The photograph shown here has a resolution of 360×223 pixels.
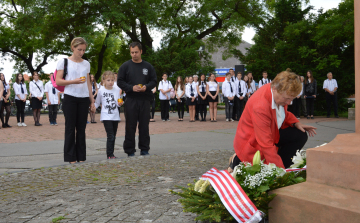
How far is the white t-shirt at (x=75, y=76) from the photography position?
6.07 m

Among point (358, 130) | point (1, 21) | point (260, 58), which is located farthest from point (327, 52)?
point (1, 21)

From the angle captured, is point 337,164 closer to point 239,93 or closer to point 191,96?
point 239,93

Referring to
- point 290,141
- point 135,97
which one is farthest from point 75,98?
point 290,141

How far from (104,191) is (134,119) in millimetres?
2658

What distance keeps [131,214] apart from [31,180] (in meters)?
2.12

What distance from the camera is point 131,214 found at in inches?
139

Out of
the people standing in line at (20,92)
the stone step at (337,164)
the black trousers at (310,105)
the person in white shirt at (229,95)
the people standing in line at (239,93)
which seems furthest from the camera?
the black trousers at (310,105)

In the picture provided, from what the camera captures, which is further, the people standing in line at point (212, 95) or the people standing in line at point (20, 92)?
the people standing in line at point (212, 95)

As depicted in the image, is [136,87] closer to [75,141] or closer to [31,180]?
[75,141]

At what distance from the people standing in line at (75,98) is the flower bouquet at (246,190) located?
3324 millimetres

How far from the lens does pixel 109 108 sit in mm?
6992

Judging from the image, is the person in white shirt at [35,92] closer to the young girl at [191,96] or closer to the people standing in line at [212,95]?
the young girl at [191,96]

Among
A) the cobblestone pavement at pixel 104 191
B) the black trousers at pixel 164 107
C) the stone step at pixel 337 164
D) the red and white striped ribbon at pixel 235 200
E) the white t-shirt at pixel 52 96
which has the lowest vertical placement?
the cobblestone pavement at pixel 104 191

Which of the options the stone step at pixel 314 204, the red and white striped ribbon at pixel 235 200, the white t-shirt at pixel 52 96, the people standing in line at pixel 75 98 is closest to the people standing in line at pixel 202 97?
the white t-shirt at pixel 52 96
